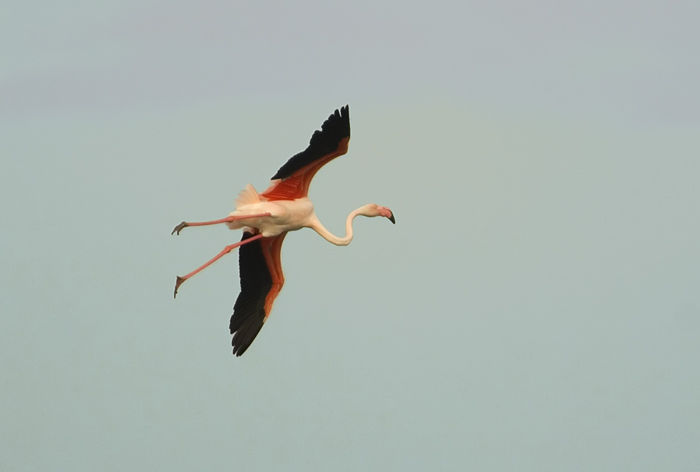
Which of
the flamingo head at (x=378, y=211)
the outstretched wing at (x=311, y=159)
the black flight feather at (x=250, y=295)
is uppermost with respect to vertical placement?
the outstretched wing at (x=311, y=159)

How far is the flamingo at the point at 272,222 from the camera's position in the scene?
80.1 ft

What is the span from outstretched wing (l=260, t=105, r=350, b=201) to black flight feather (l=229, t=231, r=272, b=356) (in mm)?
1126

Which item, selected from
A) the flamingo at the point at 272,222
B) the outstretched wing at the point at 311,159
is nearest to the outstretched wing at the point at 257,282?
the flamingo at the point at 272,222

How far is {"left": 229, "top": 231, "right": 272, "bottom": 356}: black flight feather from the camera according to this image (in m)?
26.3

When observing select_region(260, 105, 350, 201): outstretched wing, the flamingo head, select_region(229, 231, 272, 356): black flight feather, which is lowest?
select_region(229, 231, 272, 356): black flight feather

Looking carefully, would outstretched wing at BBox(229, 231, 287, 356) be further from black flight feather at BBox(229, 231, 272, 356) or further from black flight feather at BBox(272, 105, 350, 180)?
black flight feather at BBox(272, 105, 350, 180)

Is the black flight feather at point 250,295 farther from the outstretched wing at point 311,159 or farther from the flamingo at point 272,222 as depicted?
the outstretched wing at point 311,159

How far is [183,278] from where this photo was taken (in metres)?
25.1

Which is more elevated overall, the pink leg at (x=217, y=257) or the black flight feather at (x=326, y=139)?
the black flight feather at (x=326, y=139)

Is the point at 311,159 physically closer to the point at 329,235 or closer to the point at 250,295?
the point at 329,235

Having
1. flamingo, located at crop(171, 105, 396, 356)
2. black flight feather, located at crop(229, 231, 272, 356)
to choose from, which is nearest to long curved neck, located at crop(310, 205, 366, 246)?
flamingo, located at crop(171, 105, 396, 356)

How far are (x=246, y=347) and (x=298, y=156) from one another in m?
3.60

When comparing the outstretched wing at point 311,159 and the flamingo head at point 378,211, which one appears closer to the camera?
the outstretched wing at point 311,159

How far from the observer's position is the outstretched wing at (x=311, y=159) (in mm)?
23984
